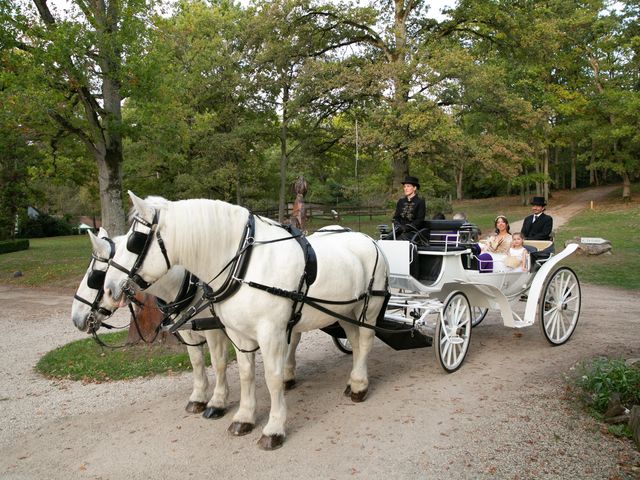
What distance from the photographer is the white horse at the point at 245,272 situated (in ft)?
12.0

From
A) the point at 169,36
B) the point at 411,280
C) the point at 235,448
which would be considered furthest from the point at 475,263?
the point at 169,36

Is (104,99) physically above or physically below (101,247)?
above

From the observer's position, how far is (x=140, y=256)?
363 cm

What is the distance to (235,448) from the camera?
3990mm

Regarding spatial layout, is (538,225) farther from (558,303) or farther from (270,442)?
(270,442)

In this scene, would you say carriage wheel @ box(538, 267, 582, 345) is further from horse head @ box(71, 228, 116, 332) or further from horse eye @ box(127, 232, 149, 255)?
horse head @ box(71, 228, 116, 332)

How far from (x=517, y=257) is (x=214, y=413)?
174 inches

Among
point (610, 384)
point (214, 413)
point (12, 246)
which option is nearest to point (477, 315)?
point (610, 384)

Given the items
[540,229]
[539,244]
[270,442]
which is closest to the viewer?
[270,442]

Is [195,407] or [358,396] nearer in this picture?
[195,407]

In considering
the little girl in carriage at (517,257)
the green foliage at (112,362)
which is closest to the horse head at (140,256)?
the green foliage at (112,362)

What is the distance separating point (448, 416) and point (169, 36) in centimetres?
2267

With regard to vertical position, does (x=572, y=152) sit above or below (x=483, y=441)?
above

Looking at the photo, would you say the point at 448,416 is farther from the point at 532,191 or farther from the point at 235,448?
the point at 532,191
